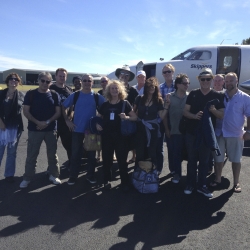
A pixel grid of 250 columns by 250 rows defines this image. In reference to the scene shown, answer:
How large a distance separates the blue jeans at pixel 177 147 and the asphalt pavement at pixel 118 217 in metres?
0.39

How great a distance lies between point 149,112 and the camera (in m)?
4.55

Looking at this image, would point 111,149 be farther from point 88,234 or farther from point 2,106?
point 2,106

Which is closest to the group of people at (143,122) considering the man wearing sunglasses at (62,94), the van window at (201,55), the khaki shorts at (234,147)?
the khaki shorts at (234,147)

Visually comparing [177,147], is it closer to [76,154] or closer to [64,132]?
[76,154]

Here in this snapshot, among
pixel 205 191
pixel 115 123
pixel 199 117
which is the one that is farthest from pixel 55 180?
pixel 199 117

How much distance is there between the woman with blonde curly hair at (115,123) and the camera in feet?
14.7

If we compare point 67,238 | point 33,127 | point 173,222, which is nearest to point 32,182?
point 33,127

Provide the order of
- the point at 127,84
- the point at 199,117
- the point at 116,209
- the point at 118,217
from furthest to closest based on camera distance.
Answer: the point at 127,84, the point at 199,117, the point at 116,209, the point at 118,217

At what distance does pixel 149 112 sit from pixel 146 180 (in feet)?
3.91

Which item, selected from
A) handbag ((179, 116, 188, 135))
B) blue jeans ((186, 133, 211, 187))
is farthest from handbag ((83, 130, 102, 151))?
blue jeans ((186, 133, 211, 187))

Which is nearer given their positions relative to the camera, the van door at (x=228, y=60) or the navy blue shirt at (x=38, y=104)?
the navy blue shirt at (x=38, y=104)

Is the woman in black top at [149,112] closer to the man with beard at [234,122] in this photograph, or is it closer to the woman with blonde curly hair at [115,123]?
the woman with blonde curly hair at [115,123]

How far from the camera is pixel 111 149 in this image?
15.1 feet

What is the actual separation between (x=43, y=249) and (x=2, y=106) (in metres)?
2.85
